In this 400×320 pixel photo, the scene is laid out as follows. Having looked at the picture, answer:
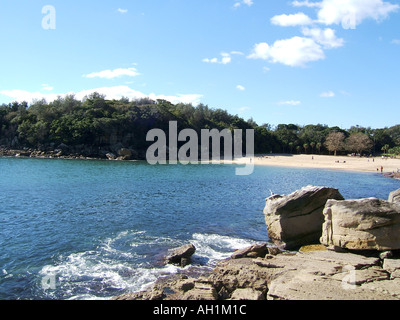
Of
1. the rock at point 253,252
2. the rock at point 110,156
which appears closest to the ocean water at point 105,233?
the rock at point 253,252

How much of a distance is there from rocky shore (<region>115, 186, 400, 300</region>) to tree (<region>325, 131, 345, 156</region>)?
122599 millimetres

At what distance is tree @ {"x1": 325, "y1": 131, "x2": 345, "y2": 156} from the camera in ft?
431

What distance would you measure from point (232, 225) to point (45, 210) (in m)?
16.6

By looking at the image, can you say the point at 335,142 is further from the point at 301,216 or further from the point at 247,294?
the point at 247,294

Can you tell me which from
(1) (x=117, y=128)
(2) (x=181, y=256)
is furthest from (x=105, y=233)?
(1) (x=117, y=128)

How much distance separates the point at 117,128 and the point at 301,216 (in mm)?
96863

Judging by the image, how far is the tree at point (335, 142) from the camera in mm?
131375

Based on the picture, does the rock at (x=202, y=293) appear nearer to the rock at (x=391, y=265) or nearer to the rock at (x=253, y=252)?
the rock at (x=253, y=252)

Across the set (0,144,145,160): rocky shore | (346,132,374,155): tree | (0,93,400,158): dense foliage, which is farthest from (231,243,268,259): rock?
(346,132,374,155): tree

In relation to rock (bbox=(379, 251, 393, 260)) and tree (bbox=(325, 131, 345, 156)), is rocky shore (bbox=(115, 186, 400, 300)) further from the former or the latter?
tree (bbox=(325, 131, 345, 156))

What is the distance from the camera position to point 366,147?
128 meters

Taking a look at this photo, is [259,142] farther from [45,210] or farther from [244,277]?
[244,277]

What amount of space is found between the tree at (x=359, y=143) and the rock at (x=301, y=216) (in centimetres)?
12304
